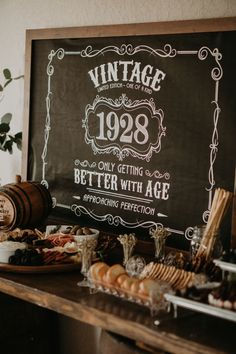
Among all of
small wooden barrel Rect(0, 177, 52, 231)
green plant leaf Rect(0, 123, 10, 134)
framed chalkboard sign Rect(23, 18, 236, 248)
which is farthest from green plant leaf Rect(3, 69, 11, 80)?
small wooden barrel Rect(0, 177, 52, 231)

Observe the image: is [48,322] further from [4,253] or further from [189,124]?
[189,124]

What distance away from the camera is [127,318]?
278 centimetres

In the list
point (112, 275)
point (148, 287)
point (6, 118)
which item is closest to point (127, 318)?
point (148, 287)

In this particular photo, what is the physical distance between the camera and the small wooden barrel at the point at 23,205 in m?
4.04

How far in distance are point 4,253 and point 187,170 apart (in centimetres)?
108

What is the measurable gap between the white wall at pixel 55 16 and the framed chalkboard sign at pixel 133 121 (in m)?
0.09

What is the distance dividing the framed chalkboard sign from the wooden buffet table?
825mm

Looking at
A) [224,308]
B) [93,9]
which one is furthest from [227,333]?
[93,9]

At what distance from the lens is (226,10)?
3545 millimetres

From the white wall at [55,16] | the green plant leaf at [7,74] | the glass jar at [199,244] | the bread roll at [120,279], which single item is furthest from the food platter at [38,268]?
the green plant leaf at [7,74]

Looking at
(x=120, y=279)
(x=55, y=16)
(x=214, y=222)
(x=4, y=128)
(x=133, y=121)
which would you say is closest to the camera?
(x=120, y=279)

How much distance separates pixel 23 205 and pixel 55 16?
134 centimetres

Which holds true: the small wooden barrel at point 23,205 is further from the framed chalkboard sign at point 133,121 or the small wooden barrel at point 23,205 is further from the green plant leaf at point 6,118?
the green plant leaf at point 6,118

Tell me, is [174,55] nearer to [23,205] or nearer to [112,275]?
[23,205]
